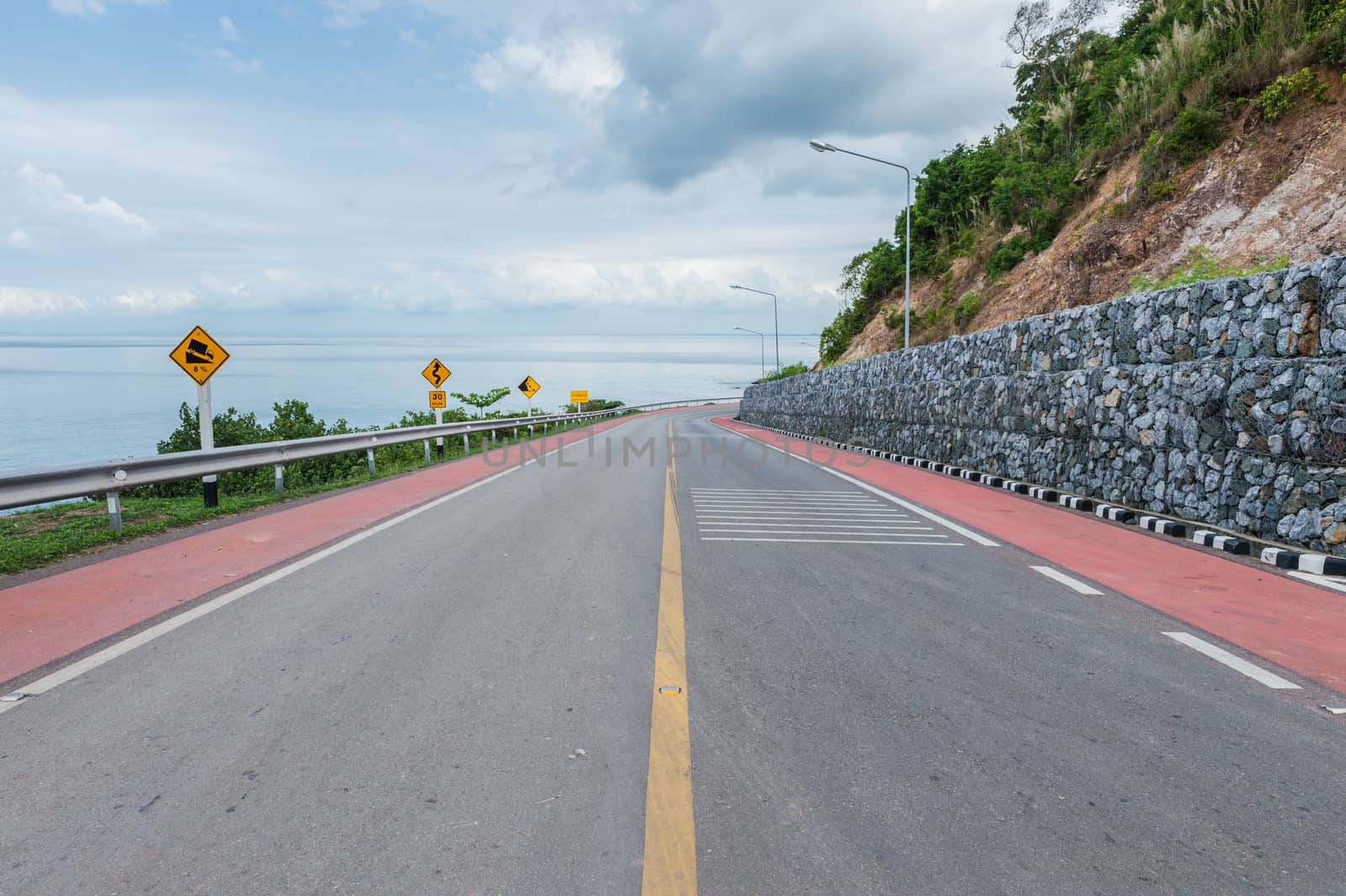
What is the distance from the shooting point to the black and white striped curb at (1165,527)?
9648 mm

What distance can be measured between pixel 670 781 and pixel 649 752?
0.88ft

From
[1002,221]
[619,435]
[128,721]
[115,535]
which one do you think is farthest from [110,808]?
[1002,221]

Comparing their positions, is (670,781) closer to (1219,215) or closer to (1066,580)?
(1066,580)

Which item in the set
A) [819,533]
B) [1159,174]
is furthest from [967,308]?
[819,533]

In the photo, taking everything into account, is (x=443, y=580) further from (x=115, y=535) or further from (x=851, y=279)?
(x=851, y=279)

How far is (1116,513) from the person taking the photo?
35.8 ft

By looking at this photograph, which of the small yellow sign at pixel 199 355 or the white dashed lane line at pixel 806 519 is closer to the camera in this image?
the white dashed lane line at pixel 806 519

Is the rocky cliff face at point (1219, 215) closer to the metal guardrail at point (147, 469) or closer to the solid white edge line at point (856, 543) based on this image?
the solid white edge line at point (856, 543)

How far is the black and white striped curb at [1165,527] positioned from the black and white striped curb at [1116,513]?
15.9 inches

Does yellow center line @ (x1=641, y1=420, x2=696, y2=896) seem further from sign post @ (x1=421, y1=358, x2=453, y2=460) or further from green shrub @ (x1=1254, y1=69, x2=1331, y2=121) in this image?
sign post @ (x1=421, y1=358, x2=453, y2=460)

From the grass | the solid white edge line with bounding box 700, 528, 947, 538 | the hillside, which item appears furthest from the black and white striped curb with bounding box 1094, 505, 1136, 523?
the grass

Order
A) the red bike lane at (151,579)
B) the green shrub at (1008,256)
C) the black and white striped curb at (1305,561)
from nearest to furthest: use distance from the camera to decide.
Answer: the red bike lane at (151,579) → the black and white striped curb at (1305,561) → the green shrub at (1008,256)

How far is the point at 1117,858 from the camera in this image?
2.85 metres

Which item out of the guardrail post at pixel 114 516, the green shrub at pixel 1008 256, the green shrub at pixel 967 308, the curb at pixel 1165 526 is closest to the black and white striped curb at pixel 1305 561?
the curb at pixel 1165 526
